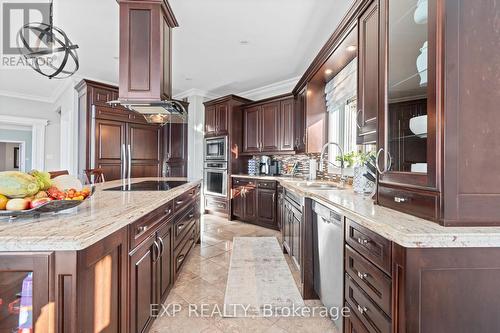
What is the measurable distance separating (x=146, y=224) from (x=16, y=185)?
2.06 feet

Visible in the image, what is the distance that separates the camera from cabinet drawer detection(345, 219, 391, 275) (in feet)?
3.38

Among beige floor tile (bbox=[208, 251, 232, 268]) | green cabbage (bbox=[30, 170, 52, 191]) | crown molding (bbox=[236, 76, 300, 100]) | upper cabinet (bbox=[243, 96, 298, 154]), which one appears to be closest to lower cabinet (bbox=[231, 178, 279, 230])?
upper cabinet (bbox=[243, 96, 298, 154])

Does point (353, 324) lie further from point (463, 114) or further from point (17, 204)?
point (17, 204)

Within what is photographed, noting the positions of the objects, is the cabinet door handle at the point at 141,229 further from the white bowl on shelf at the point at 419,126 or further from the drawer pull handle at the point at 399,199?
the white bowl on shelf at the point at 419,126

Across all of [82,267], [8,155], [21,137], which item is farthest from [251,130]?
[8,155]

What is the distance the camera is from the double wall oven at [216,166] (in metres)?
4.91

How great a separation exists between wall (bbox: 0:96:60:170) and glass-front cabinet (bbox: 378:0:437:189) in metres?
7.58

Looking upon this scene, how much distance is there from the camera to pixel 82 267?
2.85 feet

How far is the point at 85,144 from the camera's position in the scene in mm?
4129

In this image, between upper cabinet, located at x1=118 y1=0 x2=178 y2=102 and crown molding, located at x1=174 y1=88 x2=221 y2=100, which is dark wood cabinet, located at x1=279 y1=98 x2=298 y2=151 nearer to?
crown molding, located at x1=174 y1=88 x2=221 y2=100

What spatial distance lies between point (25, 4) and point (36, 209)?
9.52ft

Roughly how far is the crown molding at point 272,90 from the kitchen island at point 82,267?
396 cm

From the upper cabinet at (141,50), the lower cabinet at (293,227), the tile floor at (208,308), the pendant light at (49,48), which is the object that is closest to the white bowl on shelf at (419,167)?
the lower cabinet at (293,227)

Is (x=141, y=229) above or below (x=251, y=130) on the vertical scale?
below
